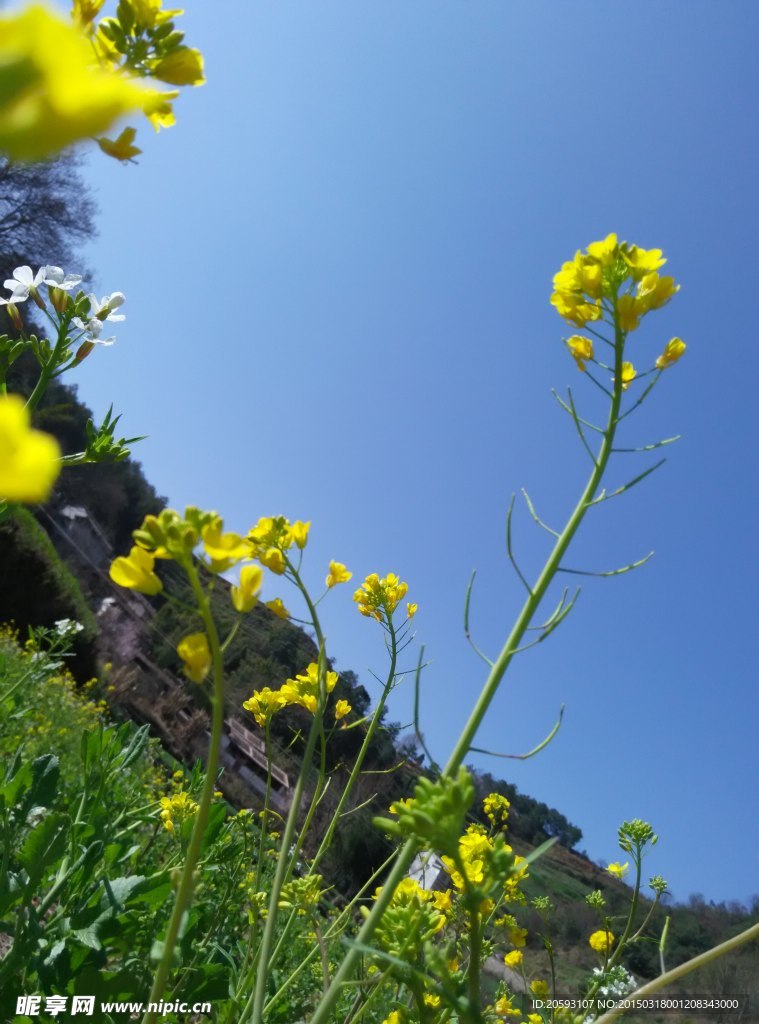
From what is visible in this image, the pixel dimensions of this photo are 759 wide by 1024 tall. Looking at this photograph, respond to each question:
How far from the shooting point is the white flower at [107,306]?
206cm

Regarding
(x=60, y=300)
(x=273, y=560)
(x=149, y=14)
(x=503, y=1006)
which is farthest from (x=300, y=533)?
(x=503, y=1006)

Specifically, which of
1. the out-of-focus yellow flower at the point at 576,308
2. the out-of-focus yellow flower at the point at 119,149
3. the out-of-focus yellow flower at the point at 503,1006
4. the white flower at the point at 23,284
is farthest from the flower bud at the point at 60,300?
the out-of-focus yellow flower at the point at 503,1006

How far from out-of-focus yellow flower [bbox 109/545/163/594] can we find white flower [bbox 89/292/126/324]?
1561mm

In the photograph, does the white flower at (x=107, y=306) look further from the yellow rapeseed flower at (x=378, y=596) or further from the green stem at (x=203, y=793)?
the green stem at (x=203, y=793)

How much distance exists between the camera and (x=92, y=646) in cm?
1305

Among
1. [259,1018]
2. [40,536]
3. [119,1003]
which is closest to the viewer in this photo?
[259,1018]

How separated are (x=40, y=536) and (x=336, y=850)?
8760mm

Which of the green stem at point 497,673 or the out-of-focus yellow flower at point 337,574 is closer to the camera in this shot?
the green stem at point 497,673

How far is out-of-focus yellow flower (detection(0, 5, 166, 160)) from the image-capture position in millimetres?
243

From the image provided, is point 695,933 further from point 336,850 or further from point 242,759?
point 242,759

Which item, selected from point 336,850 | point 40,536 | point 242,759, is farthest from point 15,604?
point 336,850

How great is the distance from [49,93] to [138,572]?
0.58 m

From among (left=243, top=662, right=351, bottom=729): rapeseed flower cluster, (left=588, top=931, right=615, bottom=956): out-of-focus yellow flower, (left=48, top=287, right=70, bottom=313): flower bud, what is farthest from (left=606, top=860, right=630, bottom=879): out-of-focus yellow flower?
(left=48, top=287, right=70, bottom=313): flower bud

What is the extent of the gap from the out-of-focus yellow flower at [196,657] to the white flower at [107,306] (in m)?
1.69
